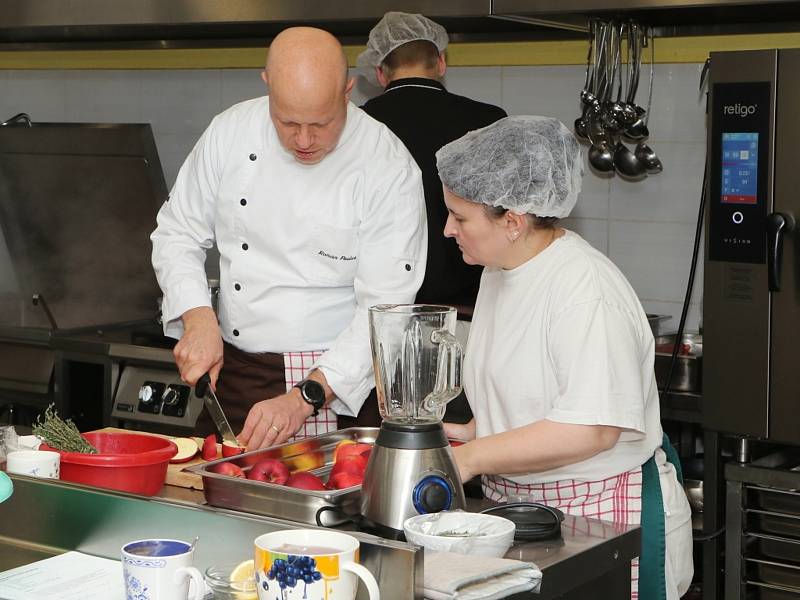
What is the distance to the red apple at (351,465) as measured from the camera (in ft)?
6.02

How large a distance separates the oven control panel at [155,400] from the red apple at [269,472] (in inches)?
61.4

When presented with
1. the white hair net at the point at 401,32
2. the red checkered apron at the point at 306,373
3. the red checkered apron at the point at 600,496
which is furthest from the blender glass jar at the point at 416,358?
the white hair net at the point at 401,32

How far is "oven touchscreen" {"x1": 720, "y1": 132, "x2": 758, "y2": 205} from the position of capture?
273 cm

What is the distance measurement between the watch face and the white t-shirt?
32 centimetres

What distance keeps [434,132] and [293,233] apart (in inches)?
27.0

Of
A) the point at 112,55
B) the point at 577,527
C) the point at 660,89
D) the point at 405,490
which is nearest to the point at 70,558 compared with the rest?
the point at 405,490

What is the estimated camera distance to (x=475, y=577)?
4.58ft

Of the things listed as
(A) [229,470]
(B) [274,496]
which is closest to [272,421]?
(A) [229,470]

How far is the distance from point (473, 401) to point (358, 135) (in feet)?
2.39

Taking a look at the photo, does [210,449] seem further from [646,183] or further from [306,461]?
[646,183]

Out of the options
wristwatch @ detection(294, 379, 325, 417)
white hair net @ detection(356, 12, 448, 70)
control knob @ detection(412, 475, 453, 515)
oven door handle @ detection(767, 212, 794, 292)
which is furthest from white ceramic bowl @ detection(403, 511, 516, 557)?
white hair net @ detection(356, 12, 448, 70)

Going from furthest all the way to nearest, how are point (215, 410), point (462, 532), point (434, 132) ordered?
point (434, 132), point (215, 410), point (462, 532)

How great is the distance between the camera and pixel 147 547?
1402 mm

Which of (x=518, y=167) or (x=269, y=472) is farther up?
(x=518, y=167)
